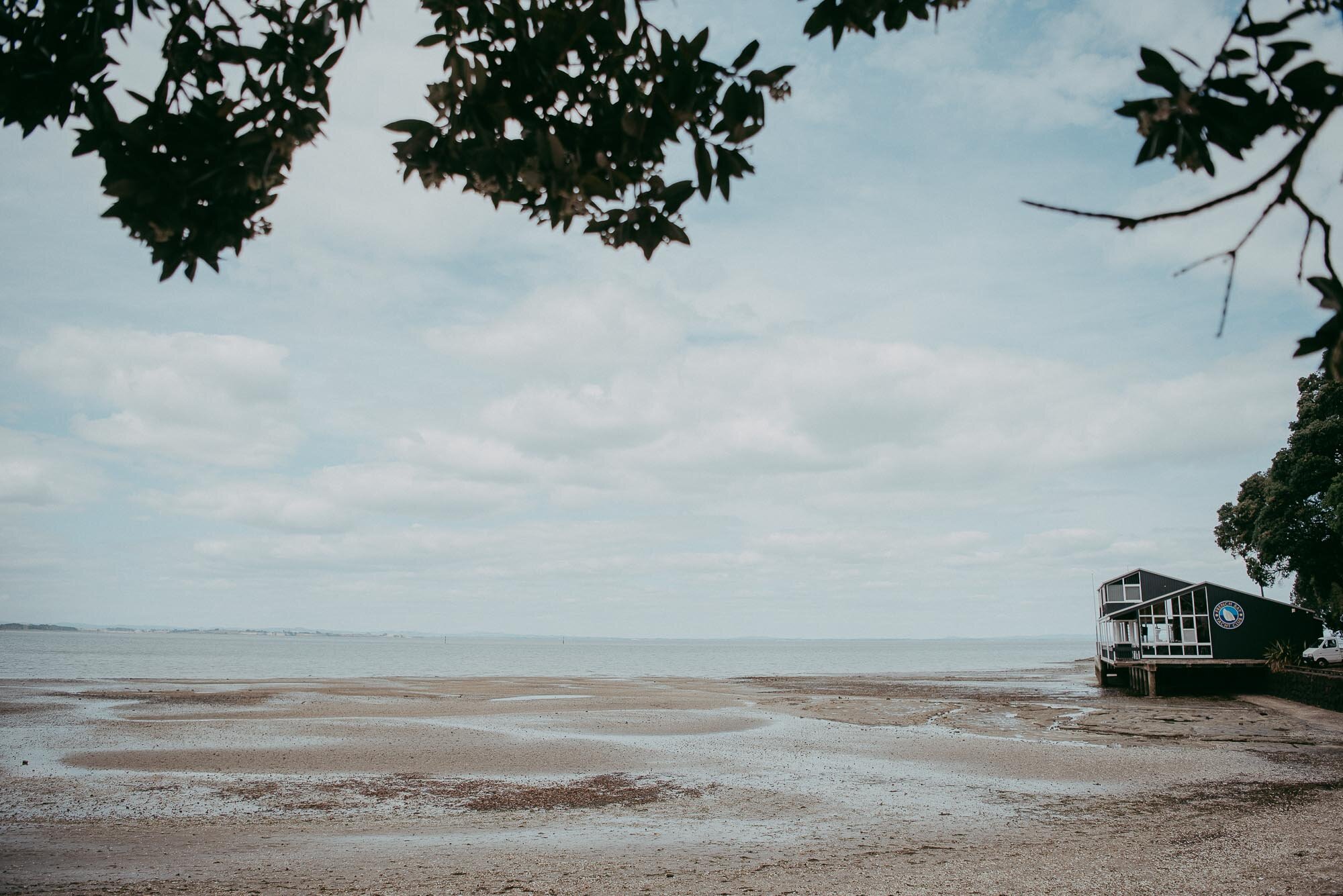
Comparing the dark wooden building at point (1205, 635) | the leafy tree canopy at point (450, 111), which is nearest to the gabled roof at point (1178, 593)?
the dark wooden building at point (1205, 635)

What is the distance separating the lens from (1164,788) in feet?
50.4

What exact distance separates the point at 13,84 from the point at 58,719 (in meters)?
29.6

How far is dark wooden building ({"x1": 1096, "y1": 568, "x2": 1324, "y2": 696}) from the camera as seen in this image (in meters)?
39.5

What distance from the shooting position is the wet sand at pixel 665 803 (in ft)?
31.0

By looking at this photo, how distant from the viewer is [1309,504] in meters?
36.6

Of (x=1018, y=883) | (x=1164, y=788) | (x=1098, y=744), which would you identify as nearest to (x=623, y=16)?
(x=1018, y=883)

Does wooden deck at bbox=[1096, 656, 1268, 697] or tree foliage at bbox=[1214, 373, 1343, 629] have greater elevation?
tree foliage at bbox=[1214, 373, 1343, 629]

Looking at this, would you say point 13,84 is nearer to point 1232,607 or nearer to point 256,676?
point 1232,607

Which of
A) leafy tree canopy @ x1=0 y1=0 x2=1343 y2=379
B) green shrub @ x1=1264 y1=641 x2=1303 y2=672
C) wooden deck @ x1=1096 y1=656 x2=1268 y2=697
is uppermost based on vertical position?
leafy tree canopy @ x1=0 y1=0 x2=1343 y2=379

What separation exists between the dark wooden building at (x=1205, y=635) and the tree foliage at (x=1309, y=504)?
5.90ft

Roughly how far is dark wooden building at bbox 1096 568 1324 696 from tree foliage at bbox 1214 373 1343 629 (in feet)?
5.90

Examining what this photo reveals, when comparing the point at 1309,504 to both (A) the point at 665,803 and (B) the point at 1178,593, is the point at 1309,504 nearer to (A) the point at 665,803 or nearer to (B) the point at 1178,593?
(B) the point at 1178,593

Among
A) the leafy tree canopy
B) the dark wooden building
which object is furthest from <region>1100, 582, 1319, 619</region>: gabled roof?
the leafy tree canopy

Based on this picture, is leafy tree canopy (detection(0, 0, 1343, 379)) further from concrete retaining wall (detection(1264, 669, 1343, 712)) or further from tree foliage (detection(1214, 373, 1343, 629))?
tree foliage (detection(1214, 373, 1343, 629))
